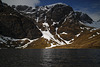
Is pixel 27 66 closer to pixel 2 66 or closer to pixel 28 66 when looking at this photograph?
pixel 28 66

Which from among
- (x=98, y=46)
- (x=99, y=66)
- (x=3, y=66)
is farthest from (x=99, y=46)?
(x=3, y=66)

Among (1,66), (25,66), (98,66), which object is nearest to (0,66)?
(1,66)

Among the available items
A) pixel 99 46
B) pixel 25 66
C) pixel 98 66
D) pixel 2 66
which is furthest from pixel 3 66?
pixel 99 46

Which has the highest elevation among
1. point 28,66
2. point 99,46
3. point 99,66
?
point 99,46

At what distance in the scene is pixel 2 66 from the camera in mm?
38938

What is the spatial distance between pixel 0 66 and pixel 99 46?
191 meters

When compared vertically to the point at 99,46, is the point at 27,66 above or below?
below

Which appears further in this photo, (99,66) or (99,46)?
(99,46)

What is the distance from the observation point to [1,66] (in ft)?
128

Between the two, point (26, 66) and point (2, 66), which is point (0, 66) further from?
point (26, 66)

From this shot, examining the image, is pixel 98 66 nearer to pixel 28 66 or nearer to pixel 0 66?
pixel 28 66

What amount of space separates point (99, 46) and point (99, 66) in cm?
17436

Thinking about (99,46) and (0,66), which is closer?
(0,66)

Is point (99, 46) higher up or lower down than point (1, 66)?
higher up
